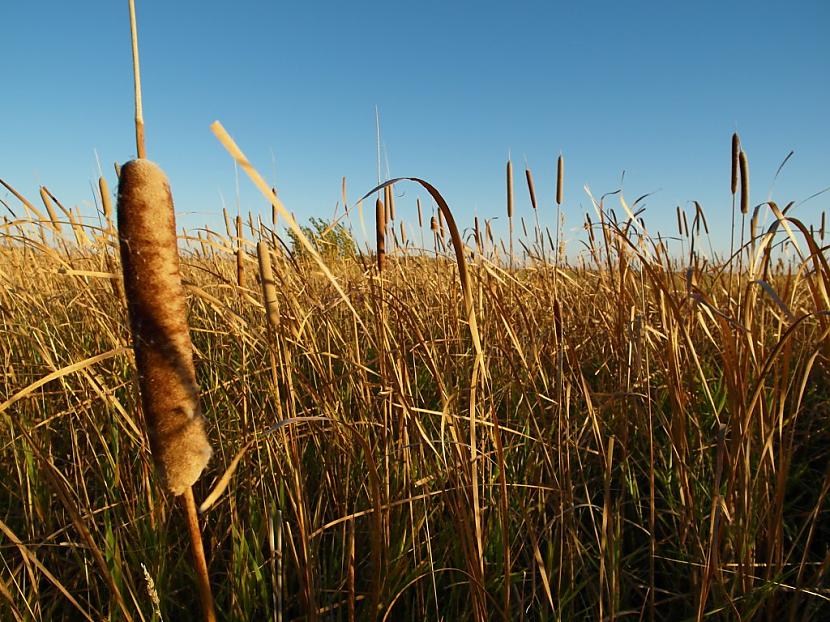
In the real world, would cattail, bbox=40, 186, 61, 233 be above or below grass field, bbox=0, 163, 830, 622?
above

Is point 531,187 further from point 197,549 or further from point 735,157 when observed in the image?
point 197,549

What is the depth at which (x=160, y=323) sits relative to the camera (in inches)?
20.0

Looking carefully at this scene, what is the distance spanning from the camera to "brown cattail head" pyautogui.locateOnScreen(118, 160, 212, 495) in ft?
1.59

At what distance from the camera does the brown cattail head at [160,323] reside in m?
0.48

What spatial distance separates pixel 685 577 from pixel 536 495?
373 mm

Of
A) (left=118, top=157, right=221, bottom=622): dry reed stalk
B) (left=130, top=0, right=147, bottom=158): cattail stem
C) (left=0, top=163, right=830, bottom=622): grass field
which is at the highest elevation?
(left=130, top=0, right=147, bottom=158): cattail stem

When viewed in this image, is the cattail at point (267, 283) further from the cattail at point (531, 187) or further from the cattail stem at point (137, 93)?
the cattail at point (531, 187)

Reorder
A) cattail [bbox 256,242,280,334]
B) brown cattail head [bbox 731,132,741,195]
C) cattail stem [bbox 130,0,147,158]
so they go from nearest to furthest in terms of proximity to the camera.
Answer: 1. cattail stem [bbox 130,0,147,158]
2. cattail [bbox 256,242,280,334]
3. brown cattail head [bbox 731,132,741,195]

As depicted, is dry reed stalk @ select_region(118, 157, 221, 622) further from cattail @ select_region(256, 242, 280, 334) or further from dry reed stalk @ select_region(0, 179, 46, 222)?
dry reed stalk @ select_region(0, 179, 46, 222)

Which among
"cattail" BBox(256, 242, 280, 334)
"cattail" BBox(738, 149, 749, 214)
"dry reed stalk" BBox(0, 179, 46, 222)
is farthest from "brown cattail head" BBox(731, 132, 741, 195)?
"dry reed stalk" BBox(0, 179, 46, 222)

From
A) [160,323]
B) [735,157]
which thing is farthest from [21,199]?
[735,157]

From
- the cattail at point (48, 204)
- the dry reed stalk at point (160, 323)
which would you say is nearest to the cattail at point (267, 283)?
the dry reed stalk at point (160, 323)

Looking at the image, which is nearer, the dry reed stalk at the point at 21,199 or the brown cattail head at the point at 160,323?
the brown cattail head at the point at 160,323

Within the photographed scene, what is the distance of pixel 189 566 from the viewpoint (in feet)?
3.70
